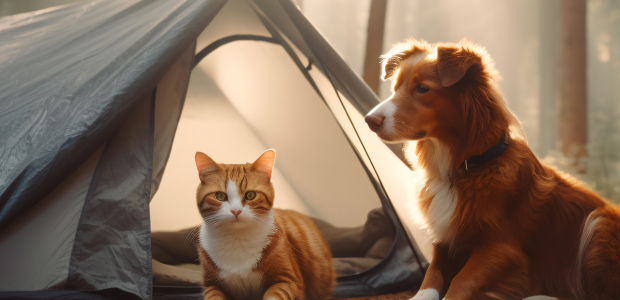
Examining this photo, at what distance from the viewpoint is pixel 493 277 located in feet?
5.00

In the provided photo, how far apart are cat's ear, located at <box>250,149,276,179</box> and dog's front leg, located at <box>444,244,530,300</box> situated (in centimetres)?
89

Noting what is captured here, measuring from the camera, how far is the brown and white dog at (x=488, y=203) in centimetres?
155

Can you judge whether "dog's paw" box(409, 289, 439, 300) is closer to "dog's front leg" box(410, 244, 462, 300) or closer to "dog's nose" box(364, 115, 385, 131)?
"dog's front leg" box(410, 244, 462, 300)

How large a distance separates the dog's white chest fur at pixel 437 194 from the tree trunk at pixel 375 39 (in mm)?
3624

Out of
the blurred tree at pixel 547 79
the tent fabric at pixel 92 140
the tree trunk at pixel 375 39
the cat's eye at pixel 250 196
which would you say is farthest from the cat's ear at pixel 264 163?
the blurred tree at pixel 547 79

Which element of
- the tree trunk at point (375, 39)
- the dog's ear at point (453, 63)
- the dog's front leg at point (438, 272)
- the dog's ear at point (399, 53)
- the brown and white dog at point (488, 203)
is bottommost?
the dog's front leg at point (438, 272)

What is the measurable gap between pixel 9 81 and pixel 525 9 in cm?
2293

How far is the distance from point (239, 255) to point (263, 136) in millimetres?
1308

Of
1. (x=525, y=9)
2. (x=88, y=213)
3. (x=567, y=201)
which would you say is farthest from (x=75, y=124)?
(x=525, y=9)

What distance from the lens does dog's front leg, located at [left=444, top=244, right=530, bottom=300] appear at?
1.51 metres

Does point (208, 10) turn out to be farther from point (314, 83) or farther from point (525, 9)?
point (525, 9)

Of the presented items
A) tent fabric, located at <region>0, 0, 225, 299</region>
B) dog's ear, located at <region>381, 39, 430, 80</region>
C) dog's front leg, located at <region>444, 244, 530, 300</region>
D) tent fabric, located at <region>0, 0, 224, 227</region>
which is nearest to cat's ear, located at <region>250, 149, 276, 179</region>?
tent fabric, located at <region>0, 0, 225, 299</region>

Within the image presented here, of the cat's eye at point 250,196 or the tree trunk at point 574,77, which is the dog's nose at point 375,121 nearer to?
the cat's eye at point 250,196

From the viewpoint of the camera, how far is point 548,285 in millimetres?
1654
